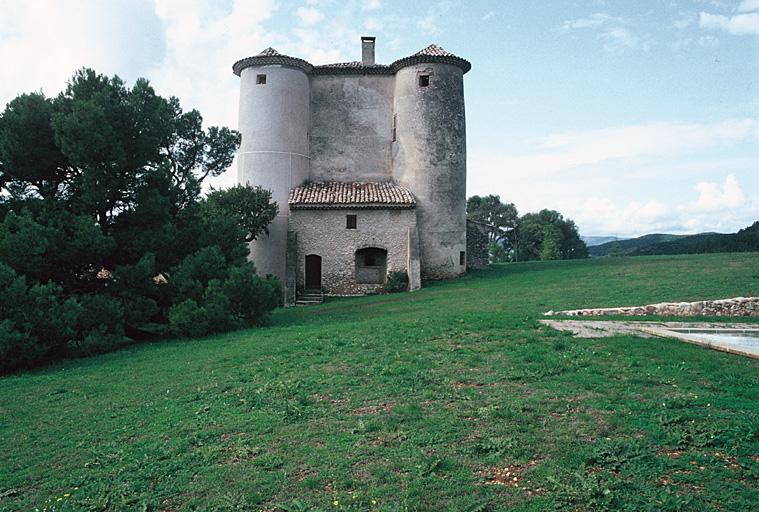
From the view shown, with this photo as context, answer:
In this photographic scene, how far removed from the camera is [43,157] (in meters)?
17.9

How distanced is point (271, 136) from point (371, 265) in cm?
904

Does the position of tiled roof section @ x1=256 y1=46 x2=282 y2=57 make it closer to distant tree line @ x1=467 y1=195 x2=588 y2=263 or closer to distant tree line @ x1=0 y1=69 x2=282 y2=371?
distant tree line @ x1=0 y1=69 x2=282 y2=371

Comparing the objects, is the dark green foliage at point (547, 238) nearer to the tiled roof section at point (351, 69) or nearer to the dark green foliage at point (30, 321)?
the tiled roof section at point (351, 69)

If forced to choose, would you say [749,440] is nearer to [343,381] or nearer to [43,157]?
[343,381]

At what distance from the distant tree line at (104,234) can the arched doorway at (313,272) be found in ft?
33.9

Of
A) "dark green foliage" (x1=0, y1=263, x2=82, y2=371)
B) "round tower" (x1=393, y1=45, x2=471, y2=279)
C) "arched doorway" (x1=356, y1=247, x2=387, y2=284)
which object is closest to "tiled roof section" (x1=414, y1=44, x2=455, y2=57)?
"round tower" (x1=393, y1=45, x2=471, y2=279)

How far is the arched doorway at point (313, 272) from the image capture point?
30828mm

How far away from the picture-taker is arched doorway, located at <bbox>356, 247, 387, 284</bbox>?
98.4ft

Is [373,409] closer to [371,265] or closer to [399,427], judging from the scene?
[399,427]

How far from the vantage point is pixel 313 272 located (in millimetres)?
31438

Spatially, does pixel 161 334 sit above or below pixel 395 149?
below

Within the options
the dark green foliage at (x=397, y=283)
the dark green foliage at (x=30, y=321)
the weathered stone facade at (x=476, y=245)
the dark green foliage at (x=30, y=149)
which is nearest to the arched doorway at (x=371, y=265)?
the dark green foliage at (x=397, y=283)

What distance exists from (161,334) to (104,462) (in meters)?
12.4

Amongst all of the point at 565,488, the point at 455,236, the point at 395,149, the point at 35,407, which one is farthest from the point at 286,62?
the point at 565,488
